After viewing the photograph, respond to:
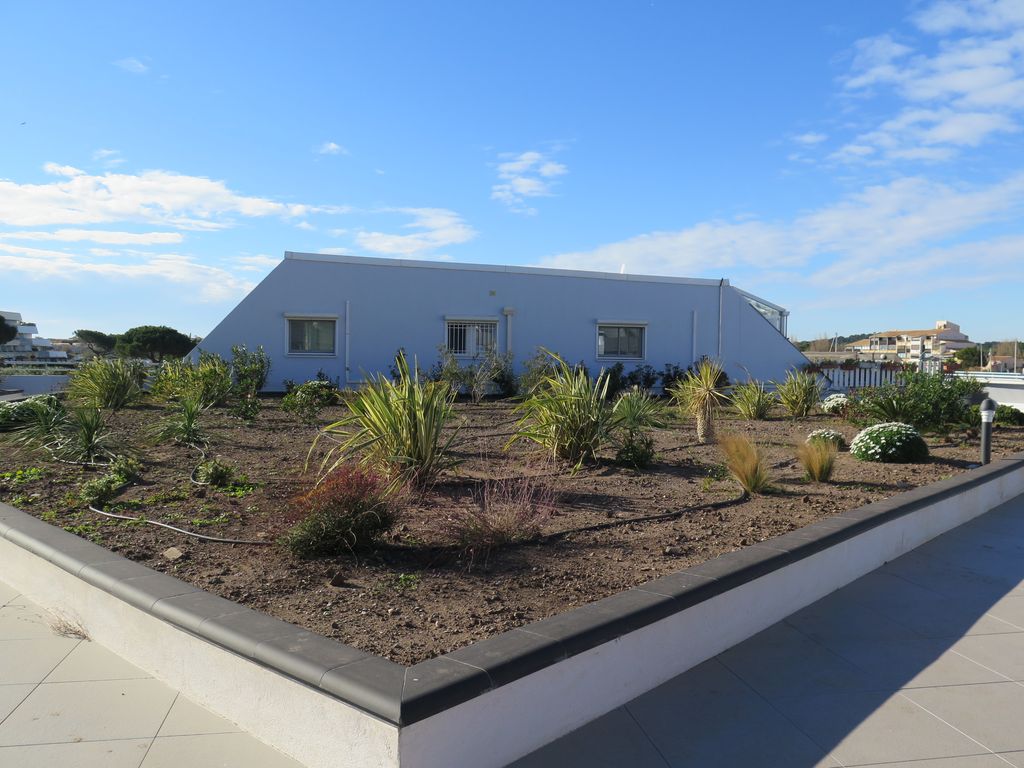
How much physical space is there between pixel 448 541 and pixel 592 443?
298 centimetres

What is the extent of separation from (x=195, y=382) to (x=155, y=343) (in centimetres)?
2454

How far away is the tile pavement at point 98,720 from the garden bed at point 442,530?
52cm

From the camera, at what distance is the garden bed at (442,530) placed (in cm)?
342

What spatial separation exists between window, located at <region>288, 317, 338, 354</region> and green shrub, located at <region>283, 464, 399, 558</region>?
46.3 ft

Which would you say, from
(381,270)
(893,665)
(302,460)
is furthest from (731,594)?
(381,270)

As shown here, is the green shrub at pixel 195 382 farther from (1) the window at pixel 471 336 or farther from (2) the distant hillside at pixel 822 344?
(2) the distant hillside at pixel 822 344

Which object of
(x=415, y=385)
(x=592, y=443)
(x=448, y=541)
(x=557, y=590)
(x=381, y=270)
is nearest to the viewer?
(x=557, y=590)

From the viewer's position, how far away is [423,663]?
2535 millimetres

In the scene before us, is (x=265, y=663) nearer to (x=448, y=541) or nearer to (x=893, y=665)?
(x=448, y=541)

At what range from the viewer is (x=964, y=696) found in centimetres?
315

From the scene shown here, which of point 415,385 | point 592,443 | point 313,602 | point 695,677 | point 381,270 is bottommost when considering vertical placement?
point 695,677

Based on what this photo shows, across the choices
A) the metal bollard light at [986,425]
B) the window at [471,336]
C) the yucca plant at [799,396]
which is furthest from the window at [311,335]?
the metal bollard light at [986,425]

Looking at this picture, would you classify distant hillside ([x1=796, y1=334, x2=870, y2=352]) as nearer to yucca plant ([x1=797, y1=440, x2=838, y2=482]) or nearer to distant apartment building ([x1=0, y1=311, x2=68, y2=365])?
yucca plant ([x1=797, y1=440, x2=838, y2=482])

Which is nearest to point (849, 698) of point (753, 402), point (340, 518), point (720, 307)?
point (340, 518)
